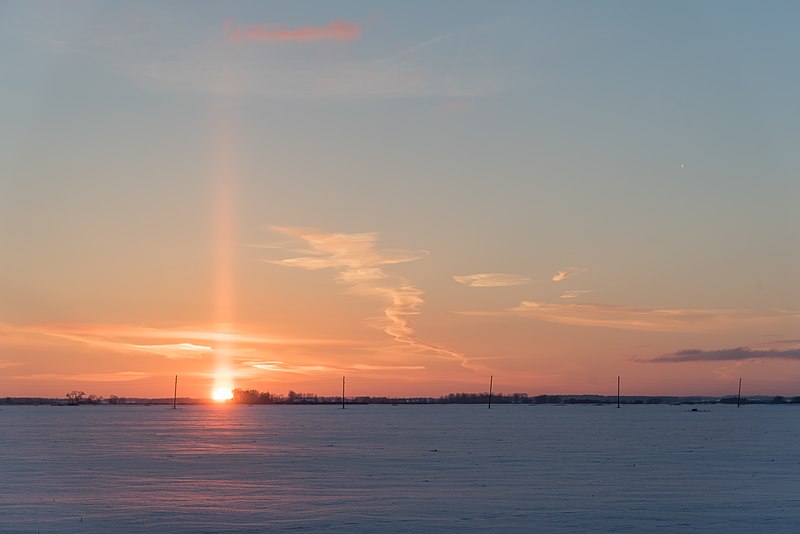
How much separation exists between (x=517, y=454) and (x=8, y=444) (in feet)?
137

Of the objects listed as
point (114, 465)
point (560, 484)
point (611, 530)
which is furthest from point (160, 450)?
point (611, 530)

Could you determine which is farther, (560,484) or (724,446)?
(724,446)

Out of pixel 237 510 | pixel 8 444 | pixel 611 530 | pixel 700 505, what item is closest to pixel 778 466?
pixel 700 505

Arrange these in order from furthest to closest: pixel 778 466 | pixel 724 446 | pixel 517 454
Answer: pixel 724 446
pixel 517 454
pixel 778 466

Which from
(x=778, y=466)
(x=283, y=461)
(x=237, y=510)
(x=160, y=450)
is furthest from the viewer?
(x=160, y=450)

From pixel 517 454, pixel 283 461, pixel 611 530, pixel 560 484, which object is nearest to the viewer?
pixel 611 530

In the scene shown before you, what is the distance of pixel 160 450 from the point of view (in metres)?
69.4

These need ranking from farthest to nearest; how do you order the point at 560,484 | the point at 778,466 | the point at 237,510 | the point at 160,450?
1. the point at 160,450
2. the point at 778,466
3. the point at 560,484
4. the point at 237,510

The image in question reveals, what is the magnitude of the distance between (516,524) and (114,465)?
1224 inches

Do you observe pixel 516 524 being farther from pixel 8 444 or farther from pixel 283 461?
pixel 8 444

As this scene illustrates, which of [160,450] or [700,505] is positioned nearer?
[700,505]

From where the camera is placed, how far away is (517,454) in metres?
62.8

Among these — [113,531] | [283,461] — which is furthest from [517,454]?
[113,531]

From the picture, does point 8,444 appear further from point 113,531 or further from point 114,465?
point 113,531
